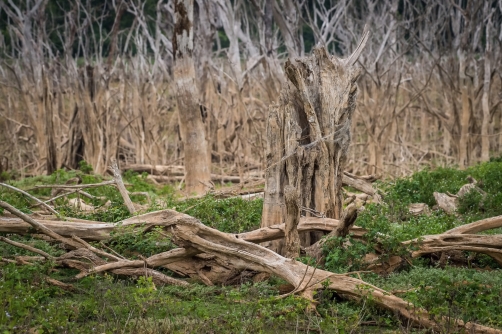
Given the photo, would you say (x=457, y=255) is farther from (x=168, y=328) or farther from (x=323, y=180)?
(x=168, y=328)

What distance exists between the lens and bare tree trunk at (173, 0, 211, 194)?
1157 cm

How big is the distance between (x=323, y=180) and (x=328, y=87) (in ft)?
3.04

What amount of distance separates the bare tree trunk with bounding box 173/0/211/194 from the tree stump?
13.8 ft

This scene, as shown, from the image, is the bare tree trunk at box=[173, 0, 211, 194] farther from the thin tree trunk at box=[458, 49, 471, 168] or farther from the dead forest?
the thin tree trunk at box=[458, 49, 471, 168]

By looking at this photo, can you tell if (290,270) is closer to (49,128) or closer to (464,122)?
(49,128)

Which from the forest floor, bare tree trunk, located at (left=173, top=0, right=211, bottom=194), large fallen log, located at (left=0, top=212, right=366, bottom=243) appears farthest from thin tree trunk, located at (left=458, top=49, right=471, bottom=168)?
large fallen log, located at (left=0, top=212, right=366, bottom=243)

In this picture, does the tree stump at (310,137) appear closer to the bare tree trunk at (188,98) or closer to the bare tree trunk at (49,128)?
the bare tree trunk at (188,98)

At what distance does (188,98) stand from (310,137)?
4563mm

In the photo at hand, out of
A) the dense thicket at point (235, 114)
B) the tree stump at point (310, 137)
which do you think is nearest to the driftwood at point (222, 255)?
the tree stump at point (310, 137)

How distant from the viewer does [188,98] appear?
11625 millimetres

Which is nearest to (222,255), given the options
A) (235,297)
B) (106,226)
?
(235,297)

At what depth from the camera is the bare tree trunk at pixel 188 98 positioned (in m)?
11.6

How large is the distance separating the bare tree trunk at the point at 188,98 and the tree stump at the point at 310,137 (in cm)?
420

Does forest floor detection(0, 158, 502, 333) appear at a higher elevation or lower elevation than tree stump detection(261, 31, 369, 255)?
lower
